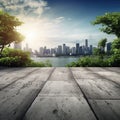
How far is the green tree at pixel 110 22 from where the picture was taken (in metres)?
8.84

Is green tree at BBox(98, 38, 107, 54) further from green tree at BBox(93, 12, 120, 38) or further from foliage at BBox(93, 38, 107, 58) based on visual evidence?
green tree at BBox(93, 12, 120, 38)

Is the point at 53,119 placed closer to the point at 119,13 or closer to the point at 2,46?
the point at 119,13

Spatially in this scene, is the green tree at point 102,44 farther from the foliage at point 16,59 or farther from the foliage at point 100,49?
the foliage at point 16,59

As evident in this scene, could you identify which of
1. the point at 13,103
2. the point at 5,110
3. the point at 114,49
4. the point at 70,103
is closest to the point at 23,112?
the point at 5,110

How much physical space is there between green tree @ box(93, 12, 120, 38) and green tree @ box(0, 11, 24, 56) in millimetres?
5469

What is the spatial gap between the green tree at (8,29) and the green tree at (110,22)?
17.9ft

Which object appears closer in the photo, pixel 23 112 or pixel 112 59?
pixel 23 112

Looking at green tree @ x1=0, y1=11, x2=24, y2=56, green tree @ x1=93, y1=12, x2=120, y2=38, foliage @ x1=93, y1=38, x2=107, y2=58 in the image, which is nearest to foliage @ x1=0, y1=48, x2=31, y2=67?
green tree @ x1=0, y1=11, x2=24, y2=56

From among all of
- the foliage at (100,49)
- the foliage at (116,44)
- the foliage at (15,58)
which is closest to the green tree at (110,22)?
the foliage at (116,44)

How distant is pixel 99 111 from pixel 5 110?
0.87 meters

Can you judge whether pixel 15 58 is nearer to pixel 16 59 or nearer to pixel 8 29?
pixel 16 59

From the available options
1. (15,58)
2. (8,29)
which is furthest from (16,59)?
(8,29)

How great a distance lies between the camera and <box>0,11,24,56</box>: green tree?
9.53 meters

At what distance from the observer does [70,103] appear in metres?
1.57
